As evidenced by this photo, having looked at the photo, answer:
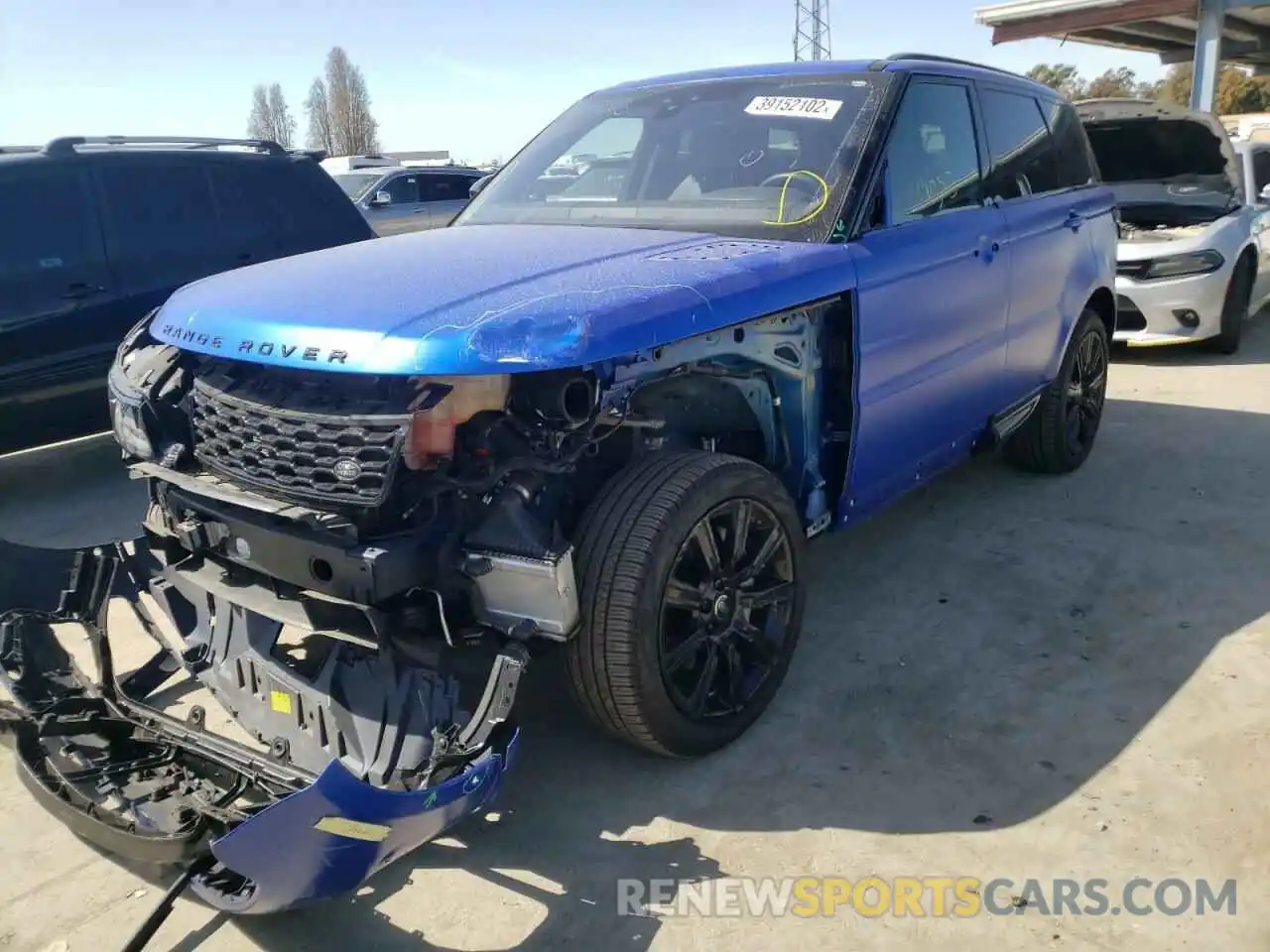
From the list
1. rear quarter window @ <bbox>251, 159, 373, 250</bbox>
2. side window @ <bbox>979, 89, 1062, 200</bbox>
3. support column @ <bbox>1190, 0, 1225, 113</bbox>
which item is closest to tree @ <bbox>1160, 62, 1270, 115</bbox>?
support column @ <bbox>1190, 0, 1225, 113</bbox>

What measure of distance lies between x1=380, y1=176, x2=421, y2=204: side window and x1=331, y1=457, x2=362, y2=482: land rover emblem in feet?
39.5

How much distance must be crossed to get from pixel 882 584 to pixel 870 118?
185 cm

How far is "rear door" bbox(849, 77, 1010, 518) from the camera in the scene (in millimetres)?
3496

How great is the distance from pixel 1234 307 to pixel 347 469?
8.32 metres

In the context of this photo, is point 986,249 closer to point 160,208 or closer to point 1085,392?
point 1085,392

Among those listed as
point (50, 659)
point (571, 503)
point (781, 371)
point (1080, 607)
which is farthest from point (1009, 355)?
point (50, 659)

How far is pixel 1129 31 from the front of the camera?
17.7 meters

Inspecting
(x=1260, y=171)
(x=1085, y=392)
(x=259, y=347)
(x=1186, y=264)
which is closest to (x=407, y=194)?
(x=1186, y=264)

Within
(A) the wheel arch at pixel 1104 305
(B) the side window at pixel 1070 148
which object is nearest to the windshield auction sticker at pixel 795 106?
(B) the side window at pixel 1070 148

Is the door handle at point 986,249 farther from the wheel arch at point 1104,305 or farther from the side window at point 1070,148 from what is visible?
the wheel arch at point 1104,305

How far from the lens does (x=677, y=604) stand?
2867mm

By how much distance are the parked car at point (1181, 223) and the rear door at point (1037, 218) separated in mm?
3203

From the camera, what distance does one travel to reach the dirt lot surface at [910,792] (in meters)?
2.46

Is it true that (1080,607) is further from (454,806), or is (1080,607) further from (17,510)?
(17,510)
